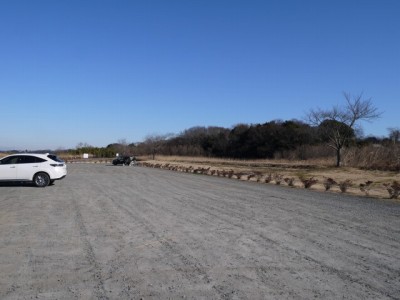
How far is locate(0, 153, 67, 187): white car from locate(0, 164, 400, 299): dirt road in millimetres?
8627

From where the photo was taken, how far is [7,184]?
24594 millimetres

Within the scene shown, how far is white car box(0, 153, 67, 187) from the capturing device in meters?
22.7

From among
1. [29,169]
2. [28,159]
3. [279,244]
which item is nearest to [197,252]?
[279,244]

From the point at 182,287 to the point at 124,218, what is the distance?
21.0ft

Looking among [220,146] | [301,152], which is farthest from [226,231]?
[220,146]

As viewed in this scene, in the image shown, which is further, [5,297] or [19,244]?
[19,244]

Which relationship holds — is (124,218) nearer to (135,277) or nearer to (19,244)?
(19,244)

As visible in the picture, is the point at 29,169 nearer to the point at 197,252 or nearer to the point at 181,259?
the point at 197,252

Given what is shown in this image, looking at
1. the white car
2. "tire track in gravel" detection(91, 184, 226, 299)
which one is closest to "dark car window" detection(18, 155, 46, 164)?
Result: the white car

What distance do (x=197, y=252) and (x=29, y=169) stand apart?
17.3 metres

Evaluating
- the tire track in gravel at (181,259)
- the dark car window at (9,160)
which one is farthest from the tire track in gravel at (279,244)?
the dark car window at (9,160)

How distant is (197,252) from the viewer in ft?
25.8

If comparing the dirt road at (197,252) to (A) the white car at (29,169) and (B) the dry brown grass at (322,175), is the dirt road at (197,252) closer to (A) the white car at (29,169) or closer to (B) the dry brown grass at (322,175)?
(A) the white car at (29,169)

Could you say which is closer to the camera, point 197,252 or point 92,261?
point 92,261
